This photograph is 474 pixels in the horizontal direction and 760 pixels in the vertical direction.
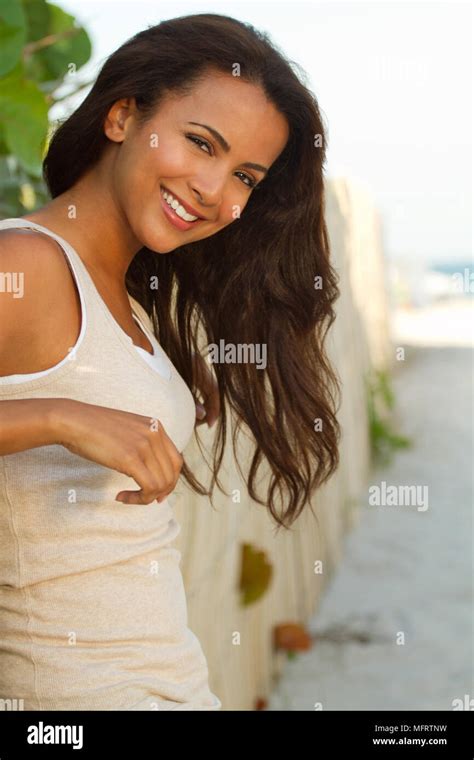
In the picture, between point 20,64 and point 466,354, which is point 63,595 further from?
point 466,354

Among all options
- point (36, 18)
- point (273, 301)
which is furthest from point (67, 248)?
point (36, 18)

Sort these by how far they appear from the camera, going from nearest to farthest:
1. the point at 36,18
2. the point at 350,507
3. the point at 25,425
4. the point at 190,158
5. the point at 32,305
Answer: the point at 25,425
the point at 32,305
the point at 190,158
the point at 36,18
the point at 350,507

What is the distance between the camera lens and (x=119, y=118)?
1424 mm

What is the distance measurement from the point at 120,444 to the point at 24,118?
1131 millimetres

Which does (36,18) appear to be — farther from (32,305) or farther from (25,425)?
(25,425)

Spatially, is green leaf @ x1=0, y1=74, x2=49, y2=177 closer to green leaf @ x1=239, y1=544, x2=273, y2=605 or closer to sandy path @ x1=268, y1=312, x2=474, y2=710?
green leaf @ x1=239, y1=544, x2=273, y2=605

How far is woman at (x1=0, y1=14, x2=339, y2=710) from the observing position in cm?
116

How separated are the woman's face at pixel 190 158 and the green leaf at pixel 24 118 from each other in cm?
61

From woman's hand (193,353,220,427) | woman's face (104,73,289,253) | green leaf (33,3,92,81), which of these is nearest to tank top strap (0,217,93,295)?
woman's face (104,73,289,253)

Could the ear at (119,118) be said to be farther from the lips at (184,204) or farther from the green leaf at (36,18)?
the green leaf at (36,18)

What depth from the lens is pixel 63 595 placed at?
122cm

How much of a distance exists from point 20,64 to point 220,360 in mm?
742

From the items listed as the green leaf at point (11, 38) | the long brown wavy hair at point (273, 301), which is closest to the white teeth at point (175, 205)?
the long brown wavy hair at point (273, 301)

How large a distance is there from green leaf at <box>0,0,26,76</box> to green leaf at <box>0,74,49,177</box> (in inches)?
2.8
